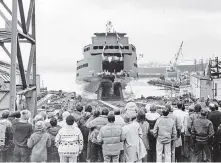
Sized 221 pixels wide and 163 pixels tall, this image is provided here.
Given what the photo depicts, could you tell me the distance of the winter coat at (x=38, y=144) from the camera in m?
5.23

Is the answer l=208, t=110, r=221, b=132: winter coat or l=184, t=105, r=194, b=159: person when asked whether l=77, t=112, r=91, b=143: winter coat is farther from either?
l=208, t=110, r=221, b=132: winter coat

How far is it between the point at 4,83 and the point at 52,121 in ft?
14.4

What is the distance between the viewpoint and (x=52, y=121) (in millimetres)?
5691

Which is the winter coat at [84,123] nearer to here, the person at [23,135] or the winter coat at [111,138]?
the winter coat at [111,138]

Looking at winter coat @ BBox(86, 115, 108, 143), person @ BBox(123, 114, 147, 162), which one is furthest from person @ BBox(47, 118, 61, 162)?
person @ BBox(123, 114, 147, 162)

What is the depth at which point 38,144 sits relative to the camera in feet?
17.3

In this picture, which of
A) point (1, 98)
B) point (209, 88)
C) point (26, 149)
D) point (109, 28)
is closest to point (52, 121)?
point (26, 149)

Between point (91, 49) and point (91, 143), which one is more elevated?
point (91, 49)

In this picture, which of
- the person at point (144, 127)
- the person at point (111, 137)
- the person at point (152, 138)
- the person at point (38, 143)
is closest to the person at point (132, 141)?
the person at point (111, 137)

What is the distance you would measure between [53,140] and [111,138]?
1.30 m

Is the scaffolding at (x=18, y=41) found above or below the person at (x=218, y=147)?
above

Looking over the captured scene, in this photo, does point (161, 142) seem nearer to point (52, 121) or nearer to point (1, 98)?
point (52, 121)

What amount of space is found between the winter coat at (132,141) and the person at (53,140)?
140cm

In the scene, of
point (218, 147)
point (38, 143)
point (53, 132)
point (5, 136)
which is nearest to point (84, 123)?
point (53, 132)
